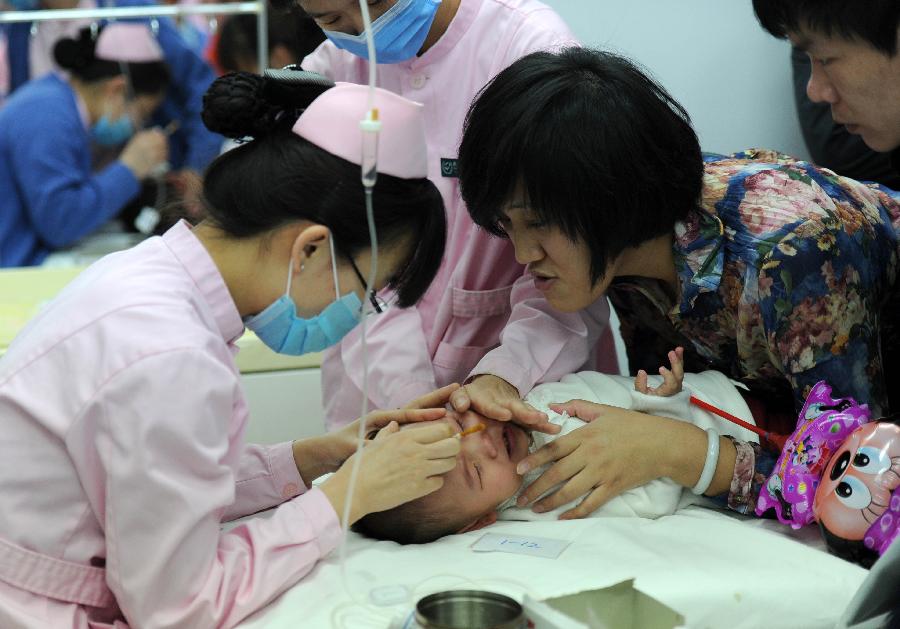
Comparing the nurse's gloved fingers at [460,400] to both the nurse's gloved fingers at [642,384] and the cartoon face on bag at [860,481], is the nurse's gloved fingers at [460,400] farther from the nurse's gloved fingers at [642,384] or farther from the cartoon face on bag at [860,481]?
the cartoon face on bag at [860,481]

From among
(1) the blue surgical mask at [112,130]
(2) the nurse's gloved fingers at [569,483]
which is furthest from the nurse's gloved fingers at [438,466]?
(1) the blue surgical mask at [112,130]

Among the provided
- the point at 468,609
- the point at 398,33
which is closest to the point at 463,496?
the point at 468,609

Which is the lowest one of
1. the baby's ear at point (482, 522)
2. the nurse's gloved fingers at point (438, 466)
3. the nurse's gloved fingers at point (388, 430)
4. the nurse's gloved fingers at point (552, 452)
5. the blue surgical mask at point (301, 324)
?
the baby's ear at point (482, 522)

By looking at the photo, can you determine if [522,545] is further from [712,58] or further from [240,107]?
[712,58]

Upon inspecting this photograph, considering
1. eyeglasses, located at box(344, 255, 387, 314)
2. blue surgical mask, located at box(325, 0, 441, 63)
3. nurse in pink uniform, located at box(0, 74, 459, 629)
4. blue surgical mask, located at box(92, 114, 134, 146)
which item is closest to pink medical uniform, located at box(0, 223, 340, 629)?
nurse in pink uniform, located at box(0, 74, 459, 629)

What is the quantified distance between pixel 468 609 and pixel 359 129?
664mm

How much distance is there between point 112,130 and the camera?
154 inches

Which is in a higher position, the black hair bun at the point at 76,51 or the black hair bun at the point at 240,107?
the black hair bun at the point at 240,107

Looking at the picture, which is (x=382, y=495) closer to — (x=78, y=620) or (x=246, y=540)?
(x=246, y=540)

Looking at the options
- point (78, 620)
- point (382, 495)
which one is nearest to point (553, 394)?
point (382, 495)

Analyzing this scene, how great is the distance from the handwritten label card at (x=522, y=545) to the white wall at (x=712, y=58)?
1.76 metres

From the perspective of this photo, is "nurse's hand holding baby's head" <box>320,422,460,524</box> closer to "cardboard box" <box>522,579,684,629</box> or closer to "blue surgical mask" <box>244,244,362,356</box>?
"blue surgical mask" <box>244,244,362,356</box>

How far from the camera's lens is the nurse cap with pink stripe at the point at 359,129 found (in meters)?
1.51

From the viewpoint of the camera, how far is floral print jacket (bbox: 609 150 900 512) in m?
1.74
